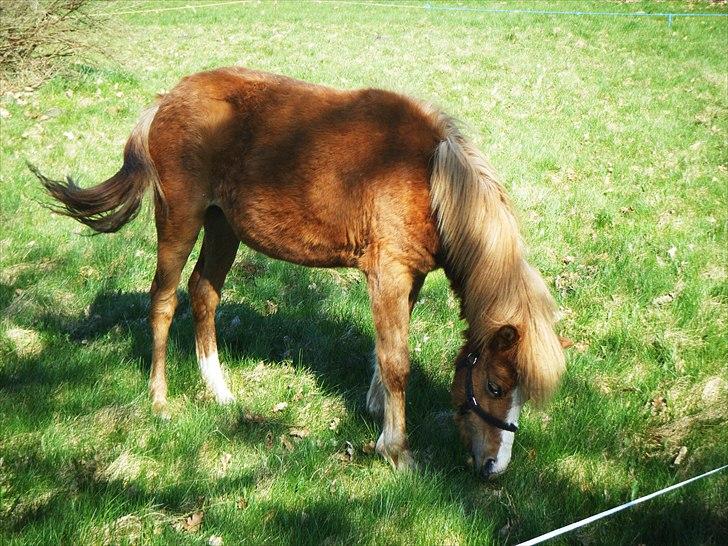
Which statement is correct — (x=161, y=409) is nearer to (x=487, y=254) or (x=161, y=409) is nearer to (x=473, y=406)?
(x=473, y=406)

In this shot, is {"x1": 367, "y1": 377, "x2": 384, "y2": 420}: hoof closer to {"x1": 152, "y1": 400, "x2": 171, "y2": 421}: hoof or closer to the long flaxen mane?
the long flaxen mane

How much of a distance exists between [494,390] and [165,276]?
2.34 meters

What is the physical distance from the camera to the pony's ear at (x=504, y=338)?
3.51 m

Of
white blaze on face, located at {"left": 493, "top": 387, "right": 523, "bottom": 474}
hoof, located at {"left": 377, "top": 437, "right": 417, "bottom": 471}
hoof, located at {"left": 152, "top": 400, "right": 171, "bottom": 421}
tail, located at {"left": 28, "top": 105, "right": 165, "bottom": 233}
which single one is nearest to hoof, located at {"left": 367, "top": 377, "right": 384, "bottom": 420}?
hoof, located at {"left": 377, "top": 437, "right": 417, "bottom": 471}

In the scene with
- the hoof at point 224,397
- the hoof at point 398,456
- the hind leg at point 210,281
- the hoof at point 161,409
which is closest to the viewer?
the hoof at point 398,456

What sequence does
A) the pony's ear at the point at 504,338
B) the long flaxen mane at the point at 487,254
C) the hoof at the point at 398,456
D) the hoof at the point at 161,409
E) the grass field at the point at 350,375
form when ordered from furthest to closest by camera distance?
1. the hoof at the point at 161,409
2. the hoof at the point at 398,456
3. the long flaxen mane at the point at 487,254
4. the pony's ear at the point at 504,338
5. the grass field at the point at 350,375

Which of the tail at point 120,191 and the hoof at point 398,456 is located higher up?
the tail at point 120,191

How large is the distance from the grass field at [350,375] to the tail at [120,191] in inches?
37.3

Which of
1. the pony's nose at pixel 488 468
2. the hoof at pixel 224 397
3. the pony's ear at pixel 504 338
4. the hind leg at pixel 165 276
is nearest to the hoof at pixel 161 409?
the hind leg at pixel 165 276

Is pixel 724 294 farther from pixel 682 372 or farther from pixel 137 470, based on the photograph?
pixel 137 470

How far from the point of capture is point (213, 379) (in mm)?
4555

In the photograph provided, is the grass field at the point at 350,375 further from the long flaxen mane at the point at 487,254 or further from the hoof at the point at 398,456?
the long flaxen mane at the point at 487,254

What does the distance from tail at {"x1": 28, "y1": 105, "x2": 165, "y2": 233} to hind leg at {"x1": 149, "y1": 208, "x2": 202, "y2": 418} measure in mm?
198

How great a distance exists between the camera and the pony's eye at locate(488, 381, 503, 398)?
3.61 m
